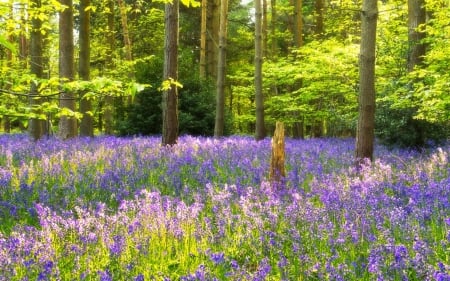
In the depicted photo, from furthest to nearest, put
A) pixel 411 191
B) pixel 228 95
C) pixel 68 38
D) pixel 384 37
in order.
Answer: pixel 228 95, pixel 384 37, pixel 68 38, pixel 411 191

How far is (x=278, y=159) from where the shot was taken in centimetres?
725

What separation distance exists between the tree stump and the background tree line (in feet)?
6.17

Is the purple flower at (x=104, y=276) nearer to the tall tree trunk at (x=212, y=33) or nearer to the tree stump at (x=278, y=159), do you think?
the tree stump at (x=278, y=159)

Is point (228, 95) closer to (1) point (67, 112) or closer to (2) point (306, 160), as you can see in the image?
(2) point (306, 160)

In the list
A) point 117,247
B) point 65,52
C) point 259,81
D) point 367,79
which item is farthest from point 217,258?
point 259,81

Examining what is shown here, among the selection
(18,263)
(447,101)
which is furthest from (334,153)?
(18,263)

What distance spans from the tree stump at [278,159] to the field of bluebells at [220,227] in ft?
0.75

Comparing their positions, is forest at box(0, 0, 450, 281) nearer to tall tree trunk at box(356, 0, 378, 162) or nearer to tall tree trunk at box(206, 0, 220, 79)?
tall tree trunk at box(356, 0, 378, 162)

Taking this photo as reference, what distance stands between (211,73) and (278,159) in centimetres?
1874

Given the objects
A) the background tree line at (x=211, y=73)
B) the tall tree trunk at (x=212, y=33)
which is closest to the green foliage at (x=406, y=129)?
the background tree line at (x=211, y=73)

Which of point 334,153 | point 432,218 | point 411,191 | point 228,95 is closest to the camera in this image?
point 432,218

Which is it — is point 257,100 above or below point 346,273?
above

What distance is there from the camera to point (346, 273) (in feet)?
11.4

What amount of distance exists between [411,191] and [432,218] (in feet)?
3.46
